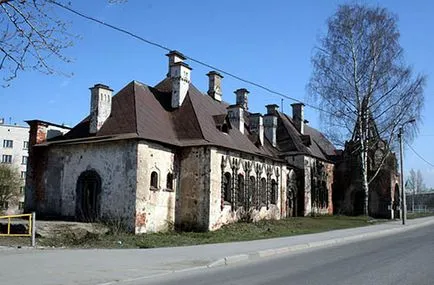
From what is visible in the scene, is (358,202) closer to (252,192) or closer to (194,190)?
(252,192)

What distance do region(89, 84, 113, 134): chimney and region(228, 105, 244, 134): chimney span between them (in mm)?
10053

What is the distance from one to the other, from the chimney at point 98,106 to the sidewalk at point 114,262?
1078 cm

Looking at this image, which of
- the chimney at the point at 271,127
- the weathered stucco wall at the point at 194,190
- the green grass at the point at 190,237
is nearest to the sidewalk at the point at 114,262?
the green grass at the point at 190,237

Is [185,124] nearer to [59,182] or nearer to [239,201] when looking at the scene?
[239,201]

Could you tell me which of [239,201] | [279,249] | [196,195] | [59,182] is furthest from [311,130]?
[279,249]

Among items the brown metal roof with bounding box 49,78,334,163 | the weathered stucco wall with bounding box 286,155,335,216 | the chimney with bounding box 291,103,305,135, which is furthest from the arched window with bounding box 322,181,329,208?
the brown metal roof with bounding box 49,78,334,163

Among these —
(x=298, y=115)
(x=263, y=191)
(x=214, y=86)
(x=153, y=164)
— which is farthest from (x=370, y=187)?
(x=153, y=164)

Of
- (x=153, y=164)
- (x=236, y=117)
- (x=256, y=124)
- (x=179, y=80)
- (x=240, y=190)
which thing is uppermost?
(x=179, y=80)

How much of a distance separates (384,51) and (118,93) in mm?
22149

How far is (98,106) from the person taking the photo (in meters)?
25.8

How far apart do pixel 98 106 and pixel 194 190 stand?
6.77 metres

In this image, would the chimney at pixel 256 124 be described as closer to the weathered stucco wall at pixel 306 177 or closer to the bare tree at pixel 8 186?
the weathered stucco wall at pixel 306 177

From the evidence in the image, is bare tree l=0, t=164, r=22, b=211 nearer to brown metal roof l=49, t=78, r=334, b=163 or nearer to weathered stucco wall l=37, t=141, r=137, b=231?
brown metal roof l=49, t=78, r=334, b=163

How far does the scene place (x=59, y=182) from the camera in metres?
26.2
